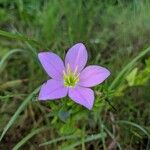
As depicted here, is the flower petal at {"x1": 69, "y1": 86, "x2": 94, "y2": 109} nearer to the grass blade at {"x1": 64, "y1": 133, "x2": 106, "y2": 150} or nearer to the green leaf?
the grass blade at {"x1": 64, "y1": 133, "x2": 106, "y2": 150}

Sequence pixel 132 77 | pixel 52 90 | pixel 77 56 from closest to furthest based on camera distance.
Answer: pixel 52 90
pixel 77 56
pixel 132 77

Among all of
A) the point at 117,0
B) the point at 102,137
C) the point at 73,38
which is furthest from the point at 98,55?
the point at 102,137

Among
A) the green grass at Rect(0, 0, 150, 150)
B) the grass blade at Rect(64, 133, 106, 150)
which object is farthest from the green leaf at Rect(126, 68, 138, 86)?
the grass blade at Rect(64, 133, 106, 150)

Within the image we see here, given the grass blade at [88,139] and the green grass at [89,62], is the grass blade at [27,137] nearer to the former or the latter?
the green grass at [89,62]

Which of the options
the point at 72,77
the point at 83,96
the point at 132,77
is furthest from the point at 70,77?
the point at 132,77

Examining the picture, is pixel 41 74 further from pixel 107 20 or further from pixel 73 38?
pixel 107 20

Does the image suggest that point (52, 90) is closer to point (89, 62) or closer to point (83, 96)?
point (83, 96)

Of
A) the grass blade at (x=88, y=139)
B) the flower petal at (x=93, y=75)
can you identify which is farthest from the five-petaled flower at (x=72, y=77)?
the grass blade at (x=88, y=139)
